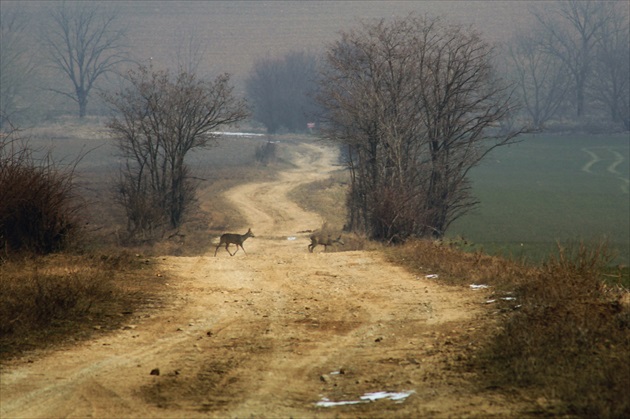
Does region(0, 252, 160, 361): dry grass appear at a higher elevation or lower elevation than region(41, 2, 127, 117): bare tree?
lower

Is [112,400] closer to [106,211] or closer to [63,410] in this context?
[63,410]

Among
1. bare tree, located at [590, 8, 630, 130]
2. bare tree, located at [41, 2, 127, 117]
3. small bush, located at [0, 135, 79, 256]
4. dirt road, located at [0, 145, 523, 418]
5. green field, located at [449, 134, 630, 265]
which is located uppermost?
bare tree, located at [41, 2, 127, 117]

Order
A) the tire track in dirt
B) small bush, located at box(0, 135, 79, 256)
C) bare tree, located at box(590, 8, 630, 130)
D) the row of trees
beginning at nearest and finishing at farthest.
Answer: small bush, located at box(0, 135, 79, 256) → the tire track in dirt → bare tree, located at box(590, 8, 630, 130) → the row of trees

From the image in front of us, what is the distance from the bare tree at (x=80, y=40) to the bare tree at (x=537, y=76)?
6232 cm

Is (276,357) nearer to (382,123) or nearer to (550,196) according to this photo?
(382,123)

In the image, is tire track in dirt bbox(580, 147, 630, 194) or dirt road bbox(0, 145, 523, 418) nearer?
dirt road bbox(0, 145, 523, 418)

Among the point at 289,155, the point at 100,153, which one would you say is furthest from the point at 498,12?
the point at 100,153

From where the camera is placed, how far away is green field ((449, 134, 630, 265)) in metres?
45.4

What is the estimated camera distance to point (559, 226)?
5019cm

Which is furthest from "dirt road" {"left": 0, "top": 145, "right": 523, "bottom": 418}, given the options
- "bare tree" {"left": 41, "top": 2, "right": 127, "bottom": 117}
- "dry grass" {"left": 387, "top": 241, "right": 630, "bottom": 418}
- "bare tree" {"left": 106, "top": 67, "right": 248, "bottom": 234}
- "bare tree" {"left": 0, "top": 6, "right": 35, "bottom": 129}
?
"bare tree" {"left": 41, "top": 2, "right": 127, "bottom": 117}

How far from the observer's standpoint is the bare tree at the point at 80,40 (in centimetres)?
12419

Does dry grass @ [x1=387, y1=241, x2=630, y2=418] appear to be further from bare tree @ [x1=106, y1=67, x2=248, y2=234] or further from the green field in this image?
bare tree @ [x1=106, y1=67, x2=248, y2=234]

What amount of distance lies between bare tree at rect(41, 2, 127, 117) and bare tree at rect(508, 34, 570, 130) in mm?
62318

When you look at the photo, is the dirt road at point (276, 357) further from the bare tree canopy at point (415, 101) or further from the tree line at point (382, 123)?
the bare tree canopy at point (415, 101)
